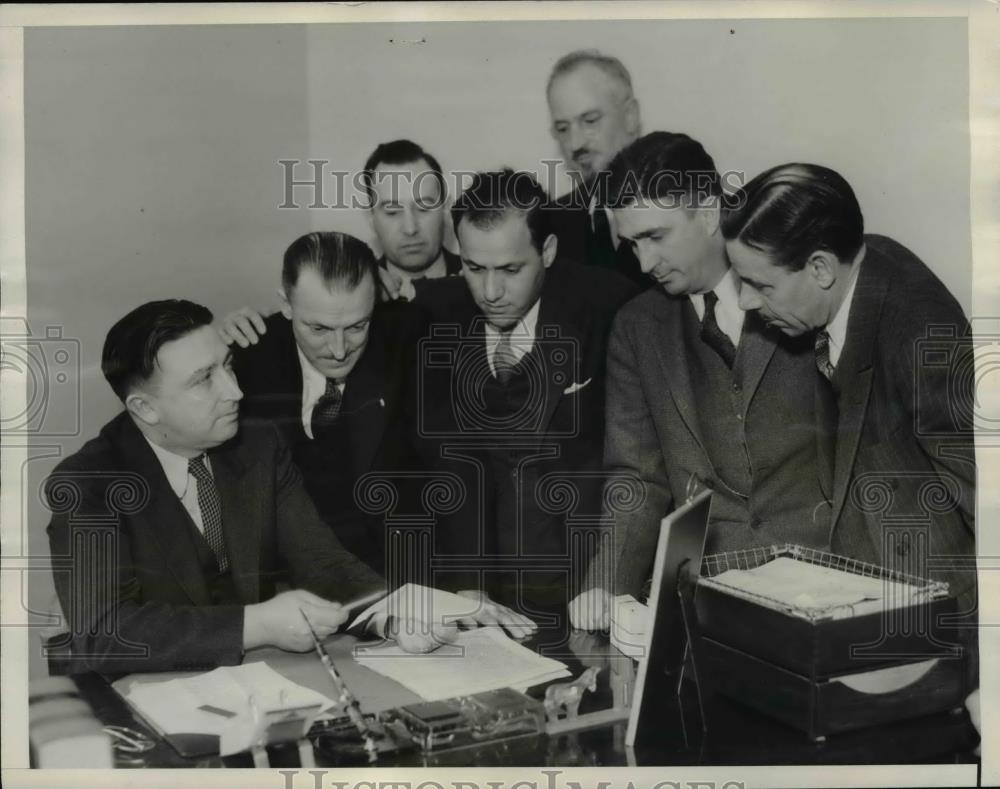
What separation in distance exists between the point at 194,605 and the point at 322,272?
81cm

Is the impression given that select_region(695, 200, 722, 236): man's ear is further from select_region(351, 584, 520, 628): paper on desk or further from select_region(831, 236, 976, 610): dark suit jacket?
select_region(351, 584, 520, 628): paper on desk

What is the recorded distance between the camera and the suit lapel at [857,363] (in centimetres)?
222

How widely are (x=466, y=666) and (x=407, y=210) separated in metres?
1.03

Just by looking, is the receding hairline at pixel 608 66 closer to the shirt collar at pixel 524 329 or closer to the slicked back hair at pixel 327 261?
the shirt collar at pixel 524 329

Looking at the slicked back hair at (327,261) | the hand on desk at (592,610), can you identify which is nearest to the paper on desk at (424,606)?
the hand on desk at (592,610)

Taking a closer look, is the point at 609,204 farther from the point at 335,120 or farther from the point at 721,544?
the point at 721,544

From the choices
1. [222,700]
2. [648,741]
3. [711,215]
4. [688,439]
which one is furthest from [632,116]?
[222,700]

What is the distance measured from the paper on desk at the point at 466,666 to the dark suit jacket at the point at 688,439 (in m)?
0.24

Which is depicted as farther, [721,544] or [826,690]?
[721,544]

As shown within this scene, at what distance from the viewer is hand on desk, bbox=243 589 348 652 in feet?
7.26

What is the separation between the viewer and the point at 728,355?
2240mm

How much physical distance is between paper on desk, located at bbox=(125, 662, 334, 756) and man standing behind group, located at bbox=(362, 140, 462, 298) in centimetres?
89

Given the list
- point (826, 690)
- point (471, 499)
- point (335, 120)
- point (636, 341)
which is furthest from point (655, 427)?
point (335, 120)

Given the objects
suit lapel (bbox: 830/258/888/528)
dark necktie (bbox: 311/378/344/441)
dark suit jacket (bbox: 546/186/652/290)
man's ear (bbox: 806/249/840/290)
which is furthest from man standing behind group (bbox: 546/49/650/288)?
dark necktie (bbox: 311/378/344/441)
